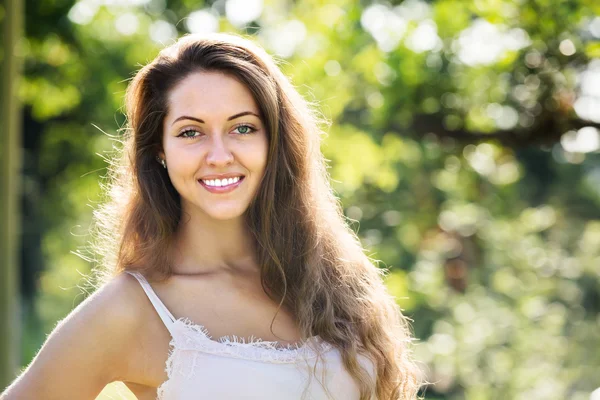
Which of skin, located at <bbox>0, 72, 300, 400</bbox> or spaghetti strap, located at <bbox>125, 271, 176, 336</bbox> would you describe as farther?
spaghetti strap, located at <bbox>125, 271, 176, 336</bbox>

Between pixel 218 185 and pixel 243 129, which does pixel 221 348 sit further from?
pixel 243 129

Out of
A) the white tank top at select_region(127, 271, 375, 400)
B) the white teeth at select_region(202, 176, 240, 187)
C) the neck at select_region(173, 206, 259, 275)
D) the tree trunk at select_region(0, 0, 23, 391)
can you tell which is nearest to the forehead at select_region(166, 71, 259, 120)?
the white teeth at select_region(202, 176, 240, 187)

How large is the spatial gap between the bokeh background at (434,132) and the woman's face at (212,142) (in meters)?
0.70

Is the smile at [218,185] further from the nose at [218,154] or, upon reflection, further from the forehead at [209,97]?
the forehead at [209,97]

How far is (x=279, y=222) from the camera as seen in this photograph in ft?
7.84

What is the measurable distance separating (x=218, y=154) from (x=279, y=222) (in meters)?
0.37

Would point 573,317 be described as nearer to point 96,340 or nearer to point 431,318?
point 431,318

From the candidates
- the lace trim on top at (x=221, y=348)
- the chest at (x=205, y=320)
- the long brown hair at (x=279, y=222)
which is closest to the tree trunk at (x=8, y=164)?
the long brown hair at (x=279, y=222)

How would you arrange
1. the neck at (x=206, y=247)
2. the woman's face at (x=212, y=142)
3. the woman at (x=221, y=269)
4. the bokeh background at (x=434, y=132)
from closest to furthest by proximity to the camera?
the woman at (x=221, y=269), the woman's face at (x=212, y=142), the neck at (x=206, y=247), the bokeh background at (x=434, y=132)

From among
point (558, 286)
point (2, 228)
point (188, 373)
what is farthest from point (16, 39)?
point (558, 286)

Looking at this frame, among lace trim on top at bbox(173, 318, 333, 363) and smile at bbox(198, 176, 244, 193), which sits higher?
smile at bbox(198, 176, 244, 193)

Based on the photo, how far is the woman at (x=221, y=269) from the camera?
2.00 metres

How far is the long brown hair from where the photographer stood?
86.4 inches

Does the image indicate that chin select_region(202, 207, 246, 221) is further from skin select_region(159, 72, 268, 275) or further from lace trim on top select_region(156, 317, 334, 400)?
lace trim on top select_region(156, 317, 334, 400)
